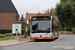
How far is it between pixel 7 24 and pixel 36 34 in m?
30.2

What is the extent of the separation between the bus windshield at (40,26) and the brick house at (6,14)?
96.8ft

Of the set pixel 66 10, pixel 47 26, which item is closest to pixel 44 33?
pixel 47 26

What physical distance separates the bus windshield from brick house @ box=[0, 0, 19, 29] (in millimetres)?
29493

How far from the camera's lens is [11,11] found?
49125 mm

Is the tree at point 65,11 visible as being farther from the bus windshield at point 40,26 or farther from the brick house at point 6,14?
the bus windshield at point 40,26

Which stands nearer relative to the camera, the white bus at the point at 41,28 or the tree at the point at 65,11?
the white bus at the point at 41,28

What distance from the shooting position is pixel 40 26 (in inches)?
741

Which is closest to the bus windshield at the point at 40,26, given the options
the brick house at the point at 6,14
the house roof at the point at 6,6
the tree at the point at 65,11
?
the brick house at the point at 6,14

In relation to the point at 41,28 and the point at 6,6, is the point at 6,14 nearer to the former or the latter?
the point at 6,6

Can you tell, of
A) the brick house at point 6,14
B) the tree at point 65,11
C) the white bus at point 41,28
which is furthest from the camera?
the tree at point 65,11

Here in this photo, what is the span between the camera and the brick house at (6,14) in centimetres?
4744

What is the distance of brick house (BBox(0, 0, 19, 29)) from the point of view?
156 feet

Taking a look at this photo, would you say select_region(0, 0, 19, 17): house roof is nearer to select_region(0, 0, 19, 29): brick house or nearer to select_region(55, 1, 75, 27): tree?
select_region(0, 0, 19, 29): brick house

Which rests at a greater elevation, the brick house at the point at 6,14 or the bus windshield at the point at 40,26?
the brick house at the point at 6,14
